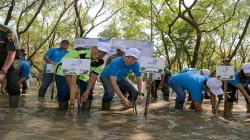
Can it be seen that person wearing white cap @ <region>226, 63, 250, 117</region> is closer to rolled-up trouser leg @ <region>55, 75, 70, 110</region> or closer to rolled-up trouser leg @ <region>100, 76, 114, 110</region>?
rolled-up trouser leg @ <region>100, 76, 114, 110</region>

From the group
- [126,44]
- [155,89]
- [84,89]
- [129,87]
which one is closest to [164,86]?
[155,89]

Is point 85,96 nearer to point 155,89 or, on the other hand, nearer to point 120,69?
point 120,69

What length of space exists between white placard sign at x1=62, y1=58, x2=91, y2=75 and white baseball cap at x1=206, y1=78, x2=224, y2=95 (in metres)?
3.09

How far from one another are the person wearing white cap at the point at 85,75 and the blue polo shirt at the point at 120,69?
0.76 ft

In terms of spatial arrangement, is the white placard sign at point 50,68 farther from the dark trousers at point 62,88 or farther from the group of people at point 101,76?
the dark trousers at point 62,88

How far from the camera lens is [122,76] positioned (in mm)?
8852

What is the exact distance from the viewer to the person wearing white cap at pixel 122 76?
25.2 feet

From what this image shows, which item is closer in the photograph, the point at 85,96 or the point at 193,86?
the point at 85,96

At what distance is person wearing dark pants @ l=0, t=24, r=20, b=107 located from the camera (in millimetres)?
7073

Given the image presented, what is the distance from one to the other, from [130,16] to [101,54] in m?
27.3

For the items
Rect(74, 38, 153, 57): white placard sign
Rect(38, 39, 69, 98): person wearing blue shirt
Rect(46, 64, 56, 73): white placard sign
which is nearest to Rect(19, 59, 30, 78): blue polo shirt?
Rect(38, 39, 69, 98): person wearing blue shirt

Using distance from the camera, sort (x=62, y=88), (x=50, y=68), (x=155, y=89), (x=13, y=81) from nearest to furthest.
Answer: (x=13, y=81), (x=62, y=88), (x=50, y=68), (x=155, y=89)

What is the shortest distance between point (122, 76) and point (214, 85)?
77.8 inches

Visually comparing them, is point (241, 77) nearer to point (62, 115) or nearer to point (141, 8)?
point (62, 115)
